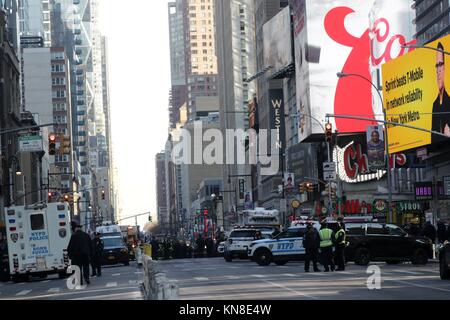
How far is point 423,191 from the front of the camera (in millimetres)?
63906

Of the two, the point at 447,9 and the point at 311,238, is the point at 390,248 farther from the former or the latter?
the point at 447,9

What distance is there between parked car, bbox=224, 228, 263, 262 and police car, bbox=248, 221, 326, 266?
905cm

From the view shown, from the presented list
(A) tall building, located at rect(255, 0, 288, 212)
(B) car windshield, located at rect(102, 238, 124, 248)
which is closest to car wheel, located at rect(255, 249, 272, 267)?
(B) car windshield, located at rect(102, 238, 124, 248)

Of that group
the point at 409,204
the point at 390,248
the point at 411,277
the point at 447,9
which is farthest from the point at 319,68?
the point at 411,277

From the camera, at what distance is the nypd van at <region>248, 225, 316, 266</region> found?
156ft

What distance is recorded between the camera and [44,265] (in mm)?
43594

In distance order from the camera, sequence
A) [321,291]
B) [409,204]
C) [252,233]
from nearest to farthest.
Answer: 1. [321,291]
2. [252,233]
3. [409,204]

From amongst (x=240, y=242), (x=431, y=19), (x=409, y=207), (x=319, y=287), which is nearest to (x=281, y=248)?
(x=240, y=242)

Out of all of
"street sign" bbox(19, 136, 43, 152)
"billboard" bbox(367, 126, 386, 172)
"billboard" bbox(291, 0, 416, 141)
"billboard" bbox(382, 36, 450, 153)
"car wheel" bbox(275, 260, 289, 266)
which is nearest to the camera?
"car wheel" bbox(275, 260, 289, 266)

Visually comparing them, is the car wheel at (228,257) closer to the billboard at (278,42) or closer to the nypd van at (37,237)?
the nypd van at (37,237)

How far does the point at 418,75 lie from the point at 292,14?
1849 inches

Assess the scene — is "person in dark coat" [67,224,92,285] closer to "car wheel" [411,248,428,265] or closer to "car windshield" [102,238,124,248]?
"car wheel" [411,248,428,265]

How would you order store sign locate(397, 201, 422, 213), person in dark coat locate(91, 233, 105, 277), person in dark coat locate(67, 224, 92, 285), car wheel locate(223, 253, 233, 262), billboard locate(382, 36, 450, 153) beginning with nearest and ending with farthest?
person in dark coat locate(67, 224, 92, 285), person in dark coat locate(91, 233, 105, 277), car wheel locate(223, 253, 233, 262), billboard locate(382, 36, 450, 153), store sign locate(397, 201, 422, 213)

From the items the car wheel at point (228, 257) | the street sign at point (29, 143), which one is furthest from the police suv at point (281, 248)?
the street sign at point (29, 143)
